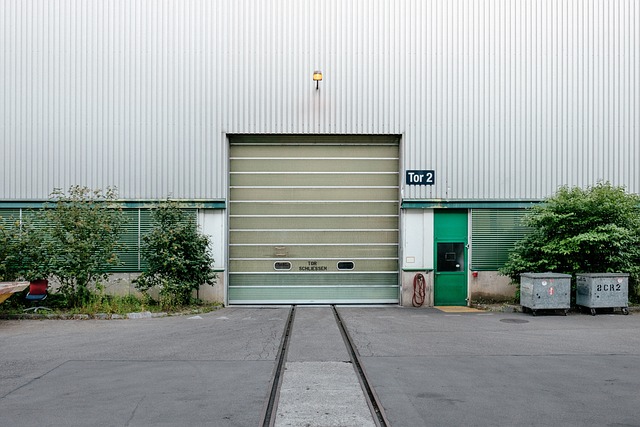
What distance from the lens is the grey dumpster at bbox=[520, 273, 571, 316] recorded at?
47.4ft

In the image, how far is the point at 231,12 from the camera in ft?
55.4

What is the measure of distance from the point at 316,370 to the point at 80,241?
29.5 ft

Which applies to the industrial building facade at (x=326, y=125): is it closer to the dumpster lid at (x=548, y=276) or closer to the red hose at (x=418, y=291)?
the red hose at (x=418, y=291)

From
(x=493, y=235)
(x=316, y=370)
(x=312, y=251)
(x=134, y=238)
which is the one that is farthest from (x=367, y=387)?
(x=134, y=238)

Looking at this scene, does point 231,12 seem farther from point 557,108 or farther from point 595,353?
point 595,353

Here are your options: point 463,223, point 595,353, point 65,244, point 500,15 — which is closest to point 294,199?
point 463,223

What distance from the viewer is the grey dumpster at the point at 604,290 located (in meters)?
14.5

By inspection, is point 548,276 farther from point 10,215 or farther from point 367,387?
point 10,215

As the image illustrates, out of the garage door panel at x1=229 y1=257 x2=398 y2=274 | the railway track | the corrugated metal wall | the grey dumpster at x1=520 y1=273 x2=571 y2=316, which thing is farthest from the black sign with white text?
the railway track

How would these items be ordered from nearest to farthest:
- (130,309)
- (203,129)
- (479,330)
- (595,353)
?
(595,353) → (479,330) → (130,309) → (203,129)

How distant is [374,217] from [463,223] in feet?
8.86

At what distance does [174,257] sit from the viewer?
14.9 m

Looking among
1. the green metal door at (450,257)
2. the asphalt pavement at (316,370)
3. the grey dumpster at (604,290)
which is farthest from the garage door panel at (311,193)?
the grey dumpster at (604,290)

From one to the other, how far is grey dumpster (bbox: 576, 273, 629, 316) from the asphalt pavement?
2.48ft
